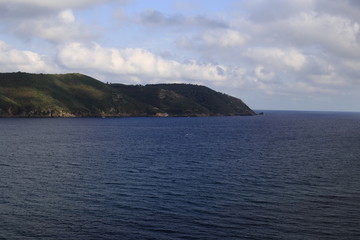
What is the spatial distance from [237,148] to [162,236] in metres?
81.8

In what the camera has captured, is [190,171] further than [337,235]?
Yes

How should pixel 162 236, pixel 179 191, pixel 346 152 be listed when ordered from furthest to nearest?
pixel 346 152
pixel 179 191
pixel 162 236

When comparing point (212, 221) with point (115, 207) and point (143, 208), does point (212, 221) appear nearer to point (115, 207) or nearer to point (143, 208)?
point (143, 208)

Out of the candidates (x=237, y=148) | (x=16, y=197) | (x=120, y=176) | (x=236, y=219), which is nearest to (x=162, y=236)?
(x=236, y=219)

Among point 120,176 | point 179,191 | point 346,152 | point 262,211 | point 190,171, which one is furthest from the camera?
point 346,152

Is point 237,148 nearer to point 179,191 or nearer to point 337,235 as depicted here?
point 179,191

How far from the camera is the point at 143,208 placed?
48219mm

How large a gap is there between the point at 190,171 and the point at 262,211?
29671 millimetres

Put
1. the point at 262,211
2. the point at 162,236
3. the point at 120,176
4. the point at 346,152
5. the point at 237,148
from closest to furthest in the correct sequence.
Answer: the point at 162,236 < the point at 262,211 < the point at 120,176 < the point at 346,152 < the point at 237,148

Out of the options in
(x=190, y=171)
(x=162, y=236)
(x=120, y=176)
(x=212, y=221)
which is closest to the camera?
(x=162, y=236)

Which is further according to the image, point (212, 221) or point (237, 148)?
point (237, 148)

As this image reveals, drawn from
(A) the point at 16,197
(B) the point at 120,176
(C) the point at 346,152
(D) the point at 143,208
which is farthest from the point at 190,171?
(C) the point at 346,152

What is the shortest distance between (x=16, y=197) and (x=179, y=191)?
24.2 meters

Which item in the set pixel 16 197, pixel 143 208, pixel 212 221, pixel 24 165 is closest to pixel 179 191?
pixel 143 208
